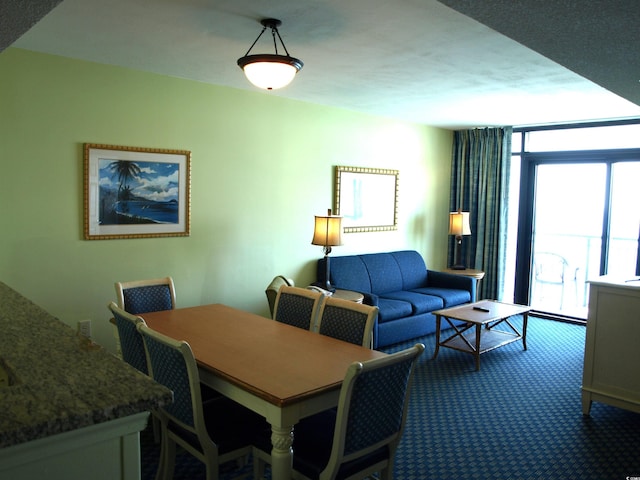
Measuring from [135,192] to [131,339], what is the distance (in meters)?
1.84

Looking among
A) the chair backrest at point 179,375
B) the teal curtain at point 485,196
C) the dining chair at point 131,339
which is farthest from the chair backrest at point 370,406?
the teal curtain at point 485,196

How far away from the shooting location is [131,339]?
2641mm

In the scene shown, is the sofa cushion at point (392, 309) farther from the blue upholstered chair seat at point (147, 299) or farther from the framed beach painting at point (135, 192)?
the blue upholstered chair seat at point (147, 299)

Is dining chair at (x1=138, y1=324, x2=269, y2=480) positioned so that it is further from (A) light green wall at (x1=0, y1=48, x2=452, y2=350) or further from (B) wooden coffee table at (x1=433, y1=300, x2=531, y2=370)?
(B) wooden coffee table at (x1=433, y1=300, x2=531, y2=370)

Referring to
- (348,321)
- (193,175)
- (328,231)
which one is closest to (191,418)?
(348,321)

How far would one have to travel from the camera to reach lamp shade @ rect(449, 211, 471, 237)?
21.2 ft

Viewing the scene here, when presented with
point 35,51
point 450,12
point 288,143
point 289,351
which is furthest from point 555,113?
point 35,51

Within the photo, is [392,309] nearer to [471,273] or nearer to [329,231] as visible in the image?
[329,231]

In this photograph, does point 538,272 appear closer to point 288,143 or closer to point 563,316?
point 563,316

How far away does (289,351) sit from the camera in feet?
8.54

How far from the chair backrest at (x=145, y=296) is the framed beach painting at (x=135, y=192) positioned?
0.71 m

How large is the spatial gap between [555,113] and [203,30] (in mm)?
4188

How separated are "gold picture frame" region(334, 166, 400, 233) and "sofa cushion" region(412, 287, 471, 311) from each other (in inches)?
35.7

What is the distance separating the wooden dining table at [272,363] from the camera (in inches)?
80.8
